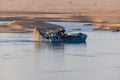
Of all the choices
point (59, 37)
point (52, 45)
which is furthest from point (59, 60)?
point (59, 37)

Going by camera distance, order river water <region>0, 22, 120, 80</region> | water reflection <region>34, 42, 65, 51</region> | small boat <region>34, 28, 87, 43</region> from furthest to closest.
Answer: small boat <region>34, 28, 87, 43</region> → water reflection <region>34, 42, 65, 51</region> → river water <region>0, 22, 120, 80</region>

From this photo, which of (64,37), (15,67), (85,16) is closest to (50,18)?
(85,16)

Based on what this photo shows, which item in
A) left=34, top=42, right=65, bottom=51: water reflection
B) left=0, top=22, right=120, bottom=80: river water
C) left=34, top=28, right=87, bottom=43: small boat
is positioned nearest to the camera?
left=0, top=22, right=120, bottom=80: river water

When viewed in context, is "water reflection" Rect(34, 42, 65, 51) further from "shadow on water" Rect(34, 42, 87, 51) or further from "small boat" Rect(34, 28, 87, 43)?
"small boat" Rect(34, 28, 87, 43)

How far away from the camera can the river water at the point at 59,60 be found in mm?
27516

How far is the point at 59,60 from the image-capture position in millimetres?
32188

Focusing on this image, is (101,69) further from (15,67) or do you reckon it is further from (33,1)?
(33,1)

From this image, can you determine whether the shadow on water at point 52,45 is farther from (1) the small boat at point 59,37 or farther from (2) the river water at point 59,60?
(1) the small boat at point 59,37

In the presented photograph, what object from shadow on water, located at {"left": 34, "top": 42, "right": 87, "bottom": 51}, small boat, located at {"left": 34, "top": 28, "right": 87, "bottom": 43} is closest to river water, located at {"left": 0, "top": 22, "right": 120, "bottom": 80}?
shadow on water, located at {"left": 34, "top": 42, "right": 87, "bottom": 51}

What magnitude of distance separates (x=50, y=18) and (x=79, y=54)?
30.2 metres

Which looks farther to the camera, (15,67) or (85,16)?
(85,16)

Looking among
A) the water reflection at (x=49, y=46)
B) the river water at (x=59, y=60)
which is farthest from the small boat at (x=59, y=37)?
the water reflection at (x=49, y=46)

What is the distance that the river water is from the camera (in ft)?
90.3

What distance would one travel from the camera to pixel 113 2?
303ft
